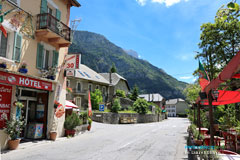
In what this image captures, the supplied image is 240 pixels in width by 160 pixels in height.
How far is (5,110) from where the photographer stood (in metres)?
9.38

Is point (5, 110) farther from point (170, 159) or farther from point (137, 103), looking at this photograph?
point (137, 103)

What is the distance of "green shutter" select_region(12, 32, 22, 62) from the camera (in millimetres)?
9827

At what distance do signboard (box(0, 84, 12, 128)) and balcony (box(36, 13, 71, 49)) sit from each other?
368 cm

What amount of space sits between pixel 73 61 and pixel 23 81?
4.12 m

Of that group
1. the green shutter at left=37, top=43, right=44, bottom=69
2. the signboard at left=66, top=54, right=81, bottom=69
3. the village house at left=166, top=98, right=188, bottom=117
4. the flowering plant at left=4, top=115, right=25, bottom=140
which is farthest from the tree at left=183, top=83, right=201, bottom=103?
the village house at left=166, top=98, right=188, bottom=117

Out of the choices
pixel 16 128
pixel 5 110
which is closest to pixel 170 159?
pixel 16 128

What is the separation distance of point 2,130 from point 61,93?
4.99 meters

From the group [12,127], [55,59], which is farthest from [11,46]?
[12,127]

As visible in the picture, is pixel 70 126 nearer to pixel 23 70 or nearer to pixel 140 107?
pixel 23 70

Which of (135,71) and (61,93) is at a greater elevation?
(135,71)

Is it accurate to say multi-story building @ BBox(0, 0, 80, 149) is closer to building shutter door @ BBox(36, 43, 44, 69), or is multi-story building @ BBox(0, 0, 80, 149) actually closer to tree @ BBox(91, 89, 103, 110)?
building shutter door @ BBox(36, 43, 44, 69)

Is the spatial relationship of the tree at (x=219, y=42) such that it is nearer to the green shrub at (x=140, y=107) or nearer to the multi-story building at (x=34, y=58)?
the multi-story building at (x=34, y=58)

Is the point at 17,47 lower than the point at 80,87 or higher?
higher

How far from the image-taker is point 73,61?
1348 cm
